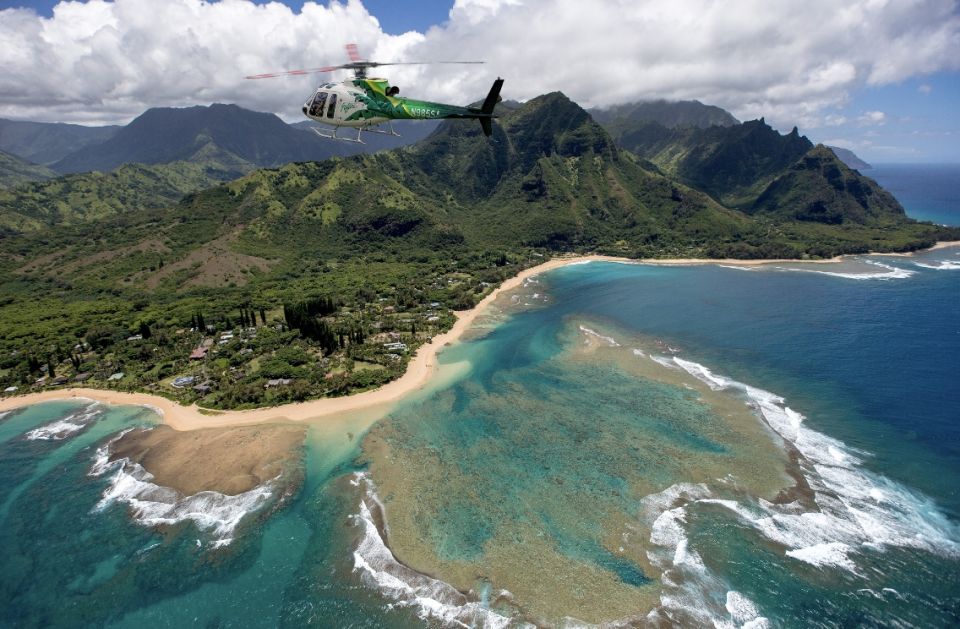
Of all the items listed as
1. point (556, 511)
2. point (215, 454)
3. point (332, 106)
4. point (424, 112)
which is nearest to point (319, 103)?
point (332, 106)

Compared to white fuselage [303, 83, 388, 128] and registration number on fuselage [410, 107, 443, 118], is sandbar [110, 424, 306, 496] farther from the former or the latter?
registration number on fuselage [410, 107, 443, 118]

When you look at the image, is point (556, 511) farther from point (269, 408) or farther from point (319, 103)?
point (319, 103)

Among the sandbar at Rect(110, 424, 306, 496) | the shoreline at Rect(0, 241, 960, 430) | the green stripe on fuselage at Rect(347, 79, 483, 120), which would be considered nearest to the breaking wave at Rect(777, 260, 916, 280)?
the shoreline at Rect(0, 241, 960, 430)

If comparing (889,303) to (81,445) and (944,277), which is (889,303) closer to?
(944,277)

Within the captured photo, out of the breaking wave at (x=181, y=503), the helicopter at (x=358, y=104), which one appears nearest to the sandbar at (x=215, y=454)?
the breaking wave at (x=181, y=503)

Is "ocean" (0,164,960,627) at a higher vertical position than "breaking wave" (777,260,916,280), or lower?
lower

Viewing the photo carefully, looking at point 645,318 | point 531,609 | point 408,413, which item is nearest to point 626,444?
point 531,609
